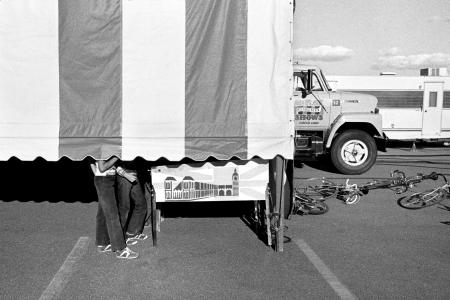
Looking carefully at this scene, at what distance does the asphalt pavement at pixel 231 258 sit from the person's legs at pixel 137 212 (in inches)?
12.2

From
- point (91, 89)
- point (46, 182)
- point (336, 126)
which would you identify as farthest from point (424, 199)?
point (46, 182)

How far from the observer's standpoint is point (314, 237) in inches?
251

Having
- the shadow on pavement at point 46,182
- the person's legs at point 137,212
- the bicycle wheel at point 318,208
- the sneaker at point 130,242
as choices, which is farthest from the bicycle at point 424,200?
the shadow on pavement at point 46,182

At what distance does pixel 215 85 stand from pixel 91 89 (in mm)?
1268

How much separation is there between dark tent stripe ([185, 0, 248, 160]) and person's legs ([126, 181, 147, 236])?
1113 millimetres

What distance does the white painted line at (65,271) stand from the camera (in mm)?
4488

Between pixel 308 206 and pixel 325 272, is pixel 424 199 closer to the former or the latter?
pixel 308 206

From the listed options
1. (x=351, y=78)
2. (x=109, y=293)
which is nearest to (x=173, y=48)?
(x=109, y=293)

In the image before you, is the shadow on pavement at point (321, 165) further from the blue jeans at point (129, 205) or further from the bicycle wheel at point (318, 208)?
the blue jeans at point (129, 205)

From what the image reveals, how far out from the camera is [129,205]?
5969 millimetres

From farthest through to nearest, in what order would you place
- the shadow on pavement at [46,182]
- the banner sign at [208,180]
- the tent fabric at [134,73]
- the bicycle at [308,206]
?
the shadow on pavement at [46,182] → the bicycle at [308,206] → the banner sign at [208,180] → the tent fabric at [134,73]

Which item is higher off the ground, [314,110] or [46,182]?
[314,110]

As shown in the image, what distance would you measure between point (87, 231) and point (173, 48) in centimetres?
281

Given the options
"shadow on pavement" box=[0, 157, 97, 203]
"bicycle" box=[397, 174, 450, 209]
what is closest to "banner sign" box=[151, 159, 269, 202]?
"shadow on pavement" box=[0, 157, 97, 203]
